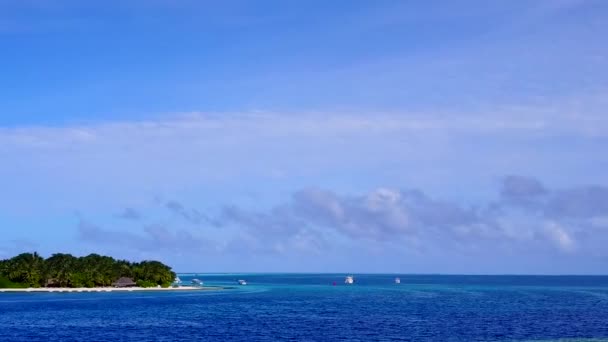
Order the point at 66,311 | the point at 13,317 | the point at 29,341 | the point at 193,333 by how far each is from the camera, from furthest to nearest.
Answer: the point at 66,311 < the point at 13,317 < the point at 193,333 < the point at 29,341

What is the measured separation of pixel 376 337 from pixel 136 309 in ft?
237

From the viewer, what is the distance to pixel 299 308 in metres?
164

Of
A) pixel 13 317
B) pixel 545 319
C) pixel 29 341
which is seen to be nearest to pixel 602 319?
pixel 545 319

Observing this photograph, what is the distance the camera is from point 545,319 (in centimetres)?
13175

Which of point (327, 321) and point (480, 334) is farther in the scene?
point (327, 321)

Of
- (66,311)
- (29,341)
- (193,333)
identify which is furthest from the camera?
(66,311)

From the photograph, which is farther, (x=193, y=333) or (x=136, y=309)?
(x=136, y=309)

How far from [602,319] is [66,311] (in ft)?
348

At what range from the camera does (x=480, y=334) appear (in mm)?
106688

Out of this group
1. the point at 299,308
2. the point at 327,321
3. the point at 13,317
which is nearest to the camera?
the point at 327,321

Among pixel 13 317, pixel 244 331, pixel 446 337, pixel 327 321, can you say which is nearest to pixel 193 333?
pixel 244 331

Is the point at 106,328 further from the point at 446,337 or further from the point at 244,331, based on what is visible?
the point at 446,337

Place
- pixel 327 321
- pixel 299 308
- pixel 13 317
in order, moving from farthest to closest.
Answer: pixel 299 308
pixel 13 317
pixel 327 321

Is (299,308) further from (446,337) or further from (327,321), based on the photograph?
(446,337)
